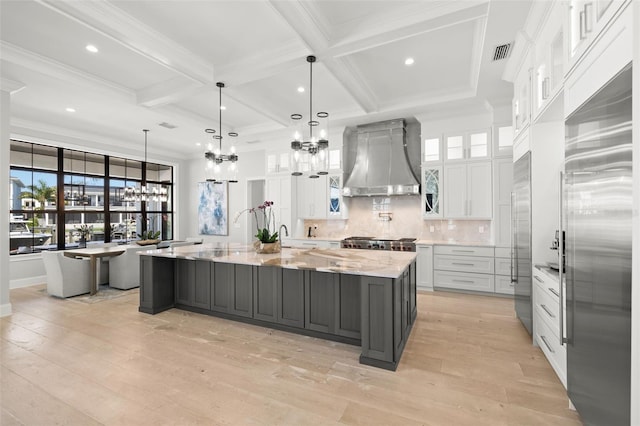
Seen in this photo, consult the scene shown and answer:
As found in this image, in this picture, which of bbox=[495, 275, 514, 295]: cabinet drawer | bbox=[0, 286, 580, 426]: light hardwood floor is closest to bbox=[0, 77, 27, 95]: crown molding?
bbox=[0, 286, 580, 426]: light hardwood floor

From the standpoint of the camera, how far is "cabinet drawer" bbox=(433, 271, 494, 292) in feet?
16.3

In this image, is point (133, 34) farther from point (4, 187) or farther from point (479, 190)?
point (479, 190)

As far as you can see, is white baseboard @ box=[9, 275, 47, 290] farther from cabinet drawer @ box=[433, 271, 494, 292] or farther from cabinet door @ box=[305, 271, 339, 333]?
cabinet drawer @ box=[433, 271, 494, 292]

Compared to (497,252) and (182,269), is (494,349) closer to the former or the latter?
(497,252)

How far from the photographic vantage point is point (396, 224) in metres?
6.17

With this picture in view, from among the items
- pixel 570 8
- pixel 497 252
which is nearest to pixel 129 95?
pixel 570 8

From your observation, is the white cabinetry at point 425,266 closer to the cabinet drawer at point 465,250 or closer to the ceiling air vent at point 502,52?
the cabinet drawer at point 465,250

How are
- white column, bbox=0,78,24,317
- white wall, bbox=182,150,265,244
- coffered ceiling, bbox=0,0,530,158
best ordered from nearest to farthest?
coffered ceiling, bbox=0,0,530,158
white column, bbox=0,78,24,317
white wall, bbox=182,150,265,244

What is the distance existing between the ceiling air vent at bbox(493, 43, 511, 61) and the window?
8.34 meters

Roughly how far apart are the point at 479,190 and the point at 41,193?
8.72 meters

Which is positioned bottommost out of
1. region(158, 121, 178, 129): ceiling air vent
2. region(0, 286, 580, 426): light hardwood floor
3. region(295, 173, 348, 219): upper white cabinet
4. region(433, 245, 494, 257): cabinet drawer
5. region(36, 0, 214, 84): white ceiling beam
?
region(0, 286, 580, 426): light hardwood floor

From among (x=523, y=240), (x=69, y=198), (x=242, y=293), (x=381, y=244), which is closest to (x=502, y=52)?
(x=523, y=240)

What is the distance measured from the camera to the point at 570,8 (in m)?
2.08

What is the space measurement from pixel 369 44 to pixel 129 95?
12.5 ft
